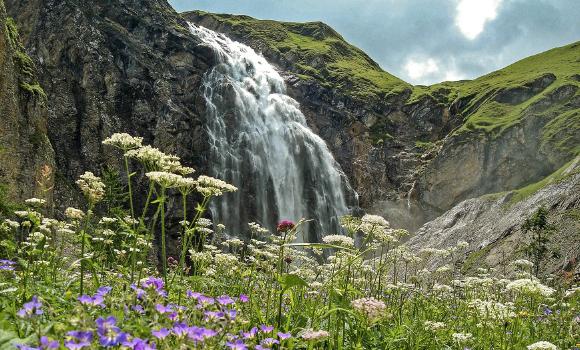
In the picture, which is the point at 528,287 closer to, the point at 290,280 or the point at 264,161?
the point at 290,280

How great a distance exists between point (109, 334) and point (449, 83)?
116m

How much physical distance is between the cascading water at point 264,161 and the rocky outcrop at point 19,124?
22.8 meters

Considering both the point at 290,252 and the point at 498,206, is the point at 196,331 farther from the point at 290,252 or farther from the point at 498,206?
the point at 498,206

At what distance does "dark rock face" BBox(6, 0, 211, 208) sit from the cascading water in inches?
114

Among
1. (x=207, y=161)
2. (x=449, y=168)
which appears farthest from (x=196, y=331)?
(x=449, y=168)

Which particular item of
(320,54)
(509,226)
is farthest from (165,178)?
(320,54)

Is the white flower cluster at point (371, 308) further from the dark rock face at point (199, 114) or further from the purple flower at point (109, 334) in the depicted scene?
the dark rock face at point (199, 114)

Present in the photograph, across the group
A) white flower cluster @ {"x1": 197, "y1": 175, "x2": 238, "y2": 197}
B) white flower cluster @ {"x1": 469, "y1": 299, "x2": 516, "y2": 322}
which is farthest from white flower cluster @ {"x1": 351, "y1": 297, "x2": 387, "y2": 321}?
white flower cluster @ {"x1": 197, "y1": 175, "x2": 238, "y2": 197}

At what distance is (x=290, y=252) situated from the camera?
822 centimetres

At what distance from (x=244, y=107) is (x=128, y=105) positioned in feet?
44.4

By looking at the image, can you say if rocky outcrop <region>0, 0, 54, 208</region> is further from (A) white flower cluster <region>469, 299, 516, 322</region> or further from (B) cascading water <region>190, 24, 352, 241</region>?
(B) cascading water <region>190, 24, 352, 241</region>

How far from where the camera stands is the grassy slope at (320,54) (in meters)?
92.1

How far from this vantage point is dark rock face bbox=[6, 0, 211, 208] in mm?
49531

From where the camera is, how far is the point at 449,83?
10981cm
